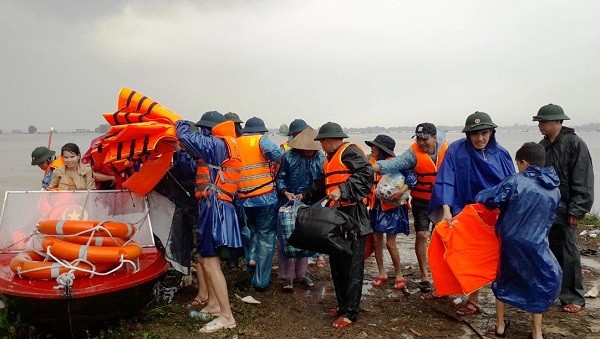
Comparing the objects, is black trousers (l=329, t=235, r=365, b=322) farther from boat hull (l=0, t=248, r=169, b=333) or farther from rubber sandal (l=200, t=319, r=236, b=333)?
boat hull (l=0, t=248, r=169, b=333)

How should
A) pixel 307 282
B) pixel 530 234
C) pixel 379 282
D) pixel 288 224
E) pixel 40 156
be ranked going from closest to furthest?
pixel 530 234
pixel 288 224
pixel 379 282
pixel 307 282
pixel 40 156

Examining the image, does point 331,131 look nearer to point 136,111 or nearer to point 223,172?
point 223,172

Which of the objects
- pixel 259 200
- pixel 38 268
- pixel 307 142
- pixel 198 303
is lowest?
pixel 198 303

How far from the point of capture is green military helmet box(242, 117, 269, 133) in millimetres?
6074

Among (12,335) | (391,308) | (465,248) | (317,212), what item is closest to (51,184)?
(12,335)

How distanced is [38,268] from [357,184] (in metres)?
2.83

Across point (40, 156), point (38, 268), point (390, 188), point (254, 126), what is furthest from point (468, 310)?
point (40, 156)

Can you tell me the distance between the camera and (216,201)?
4305 millimetres

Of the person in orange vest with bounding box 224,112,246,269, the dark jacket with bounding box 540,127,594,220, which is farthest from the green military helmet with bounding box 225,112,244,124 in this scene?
the dark jacket with bounding box 540,127,594,220

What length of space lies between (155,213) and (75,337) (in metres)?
1.40

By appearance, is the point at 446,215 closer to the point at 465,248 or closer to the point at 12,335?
the point at 465,248

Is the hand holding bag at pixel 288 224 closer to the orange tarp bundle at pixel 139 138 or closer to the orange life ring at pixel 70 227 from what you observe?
the orange tarp bundle at pixel 139 138

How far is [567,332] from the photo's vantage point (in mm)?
4098

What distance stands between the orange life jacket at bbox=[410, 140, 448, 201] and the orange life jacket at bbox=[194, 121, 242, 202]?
2.05 meters
